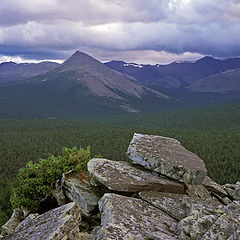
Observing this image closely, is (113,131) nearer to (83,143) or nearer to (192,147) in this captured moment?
(83,143)

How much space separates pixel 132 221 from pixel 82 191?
5.69m

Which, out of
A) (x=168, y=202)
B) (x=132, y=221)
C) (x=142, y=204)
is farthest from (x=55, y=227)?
(x=168, y=202)

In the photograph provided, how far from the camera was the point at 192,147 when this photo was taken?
128 metres

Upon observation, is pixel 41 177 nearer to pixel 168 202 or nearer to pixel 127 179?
pixel 127 179

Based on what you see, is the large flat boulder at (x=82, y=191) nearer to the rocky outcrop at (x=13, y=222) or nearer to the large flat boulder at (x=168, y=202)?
the large flat boulder at (x=168, y=202)

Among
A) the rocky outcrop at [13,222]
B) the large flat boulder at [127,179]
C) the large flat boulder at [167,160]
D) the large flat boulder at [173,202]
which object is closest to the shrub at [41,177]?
the rocky outcrop at [13,222]

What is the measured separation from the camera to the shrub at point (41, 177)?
19.8 meters

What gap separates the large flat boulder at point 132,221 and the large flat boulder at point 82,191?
217 cm

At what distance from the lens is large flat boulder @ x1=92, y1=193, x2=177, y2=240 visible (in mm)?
11203

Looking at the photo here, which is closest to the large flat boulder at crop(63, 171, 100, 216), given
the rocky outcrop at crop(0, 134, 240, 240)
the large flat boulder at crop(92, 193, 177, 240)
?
the rocky outcrop at crop(0, 134, 240, 240)

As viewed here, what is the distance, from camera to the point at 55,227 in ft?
39.3

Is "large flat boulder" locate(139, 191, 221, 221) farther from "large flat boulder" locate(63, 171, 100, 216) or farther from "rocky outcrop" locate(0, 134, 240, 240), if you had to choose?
"large flat boulder" locate(63, 171, 100, 216)

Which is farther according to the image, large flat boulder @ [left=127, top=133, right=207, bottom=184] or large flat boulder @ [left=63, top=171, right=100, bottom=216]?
large flat boulder @ [left=127, top=133, right=207, bottom=184]

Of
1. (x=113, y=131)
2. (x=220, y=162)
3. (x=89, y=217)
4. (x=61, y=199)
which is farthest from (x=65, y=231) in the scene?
(x=113, y=131)
